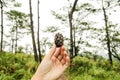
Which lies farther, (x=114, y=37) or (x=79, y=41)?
(x=79, y=41)

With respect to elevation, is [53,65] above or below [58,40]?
below

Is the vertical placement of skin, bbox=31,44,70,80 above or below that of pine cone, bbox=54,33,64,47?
below

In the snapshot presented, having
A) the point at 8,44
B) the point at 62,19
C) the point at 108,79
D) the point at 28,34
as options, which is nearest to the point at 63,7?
the point at 62,19

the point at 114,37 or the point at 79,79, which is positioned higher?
the point at 114,37

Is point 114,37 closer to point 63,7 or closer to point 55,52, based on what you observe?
point 63,7

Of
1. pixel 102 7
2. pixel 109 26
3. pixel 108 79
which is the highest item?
pixel 102 7

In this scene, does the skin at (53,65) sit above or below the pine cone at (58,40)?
below

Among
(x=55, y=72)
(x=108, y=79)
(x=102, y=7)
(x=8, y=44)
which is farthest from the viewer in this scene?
(x=8, y=44)

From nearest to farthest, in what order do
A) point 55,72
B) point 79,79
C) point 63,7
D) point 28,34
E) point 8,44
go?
1. point 55,72
2. point 79,79
3. point 63,7
4. point 28,34
5. point 8,44
